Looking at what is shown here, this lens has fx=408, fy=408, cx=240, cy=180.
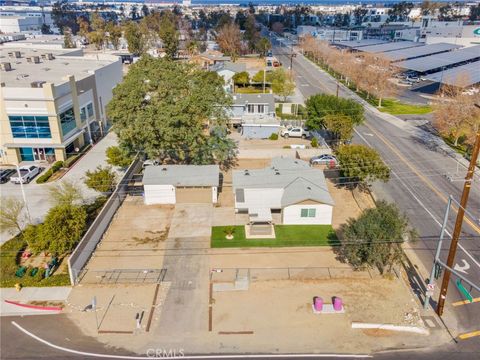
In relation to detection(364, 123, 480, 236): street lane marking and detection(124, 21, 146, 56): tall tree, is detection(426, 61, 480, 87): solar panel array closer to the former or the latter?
detection(364, 123, 480, 236): street lane marking

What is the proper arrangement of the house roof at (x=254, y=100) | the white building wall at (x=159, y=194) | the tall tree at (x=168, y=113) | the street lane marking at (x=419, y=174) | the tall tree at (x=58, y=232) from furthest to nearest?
the house roof at (x=254, y=100) < the tall tree at (x=168, y=113) < the white building wall at (x=159, y=194) < the street lane marking at (x=419, y=174) < the tall tree at (x=58, y=232)

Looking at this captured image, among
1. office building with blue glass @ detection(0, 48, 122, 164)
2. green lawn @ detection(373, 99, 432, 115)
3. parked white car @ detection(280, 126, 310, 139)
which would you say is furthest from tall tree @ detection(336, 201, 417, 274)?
green lawn @ detection(373, 99, 432, 115)

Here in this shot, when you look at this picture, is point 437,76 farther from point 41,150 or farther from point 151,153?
point 41,150

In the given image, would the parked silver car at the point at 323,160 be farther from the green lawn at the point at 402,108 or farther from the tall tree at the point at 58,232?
the tall tree at the point at 58,232

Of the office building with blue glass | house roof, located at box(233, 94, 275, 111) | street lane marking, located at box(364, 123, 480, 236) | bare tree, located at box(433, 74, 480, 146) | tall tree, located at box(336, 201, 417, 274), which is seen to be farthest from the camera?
house roof, located at box(233, 94, 275, 111)

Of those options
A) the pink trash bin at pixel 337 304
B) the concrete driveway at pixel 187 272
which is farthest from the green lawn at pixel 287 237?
the pink trash bin at pixel 337 304

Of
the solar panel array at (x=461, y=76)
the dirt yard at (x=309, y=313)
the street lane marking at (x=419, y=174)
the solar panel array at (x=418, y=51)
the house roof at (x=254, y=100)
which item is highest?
the solar panel array at (x=418, y=51)
